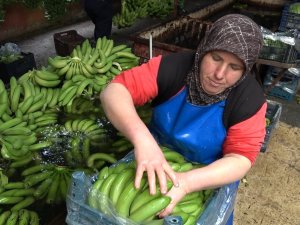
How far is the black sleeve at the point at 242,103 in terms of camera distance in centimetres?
181

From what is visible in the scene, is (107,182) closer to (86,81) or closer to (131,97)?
(131,97)

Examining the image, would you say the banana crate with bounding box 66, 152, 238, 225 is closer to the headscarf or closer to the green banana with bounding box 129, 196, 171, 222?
the green banana with bounding box 129, 196, 171, 222

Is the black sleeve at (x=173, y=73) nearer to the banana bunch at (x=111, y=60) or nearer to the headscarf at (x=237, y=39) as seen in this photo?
the headscarf at (x=237, y=39)

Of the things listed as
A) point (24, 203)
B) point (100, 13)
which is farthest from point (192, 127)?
point (100, 13)

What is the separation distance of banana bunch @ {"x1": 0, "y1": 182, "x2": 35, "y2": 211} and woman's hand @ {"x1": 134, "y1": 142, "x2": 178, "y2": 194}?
1.35m

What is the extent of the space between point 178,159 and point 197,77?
0.51 metres

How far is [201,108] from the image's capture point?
194 centimetres

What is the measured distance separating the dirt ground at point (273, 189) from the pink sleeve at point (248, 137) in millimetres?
2073

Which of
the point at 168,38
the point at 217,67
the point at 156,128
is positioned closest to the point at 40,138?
the point at 156,128

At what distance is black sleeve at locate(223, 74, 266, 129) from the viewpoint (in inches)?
71.3

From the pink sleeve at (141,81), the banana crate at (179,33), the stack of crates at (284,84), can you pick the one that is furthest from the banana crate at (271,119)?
the pink sleeve at (141,81)

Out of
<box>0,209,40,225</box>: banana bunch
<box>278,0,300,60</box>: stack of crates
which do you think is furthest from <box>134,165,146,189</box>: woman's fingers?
<box>278,0,300,60</box>: stack of crates

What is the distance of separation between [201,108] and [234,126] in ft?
0.74

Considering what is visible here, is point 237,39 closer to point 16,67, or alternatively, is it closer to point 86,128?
point 86,128
